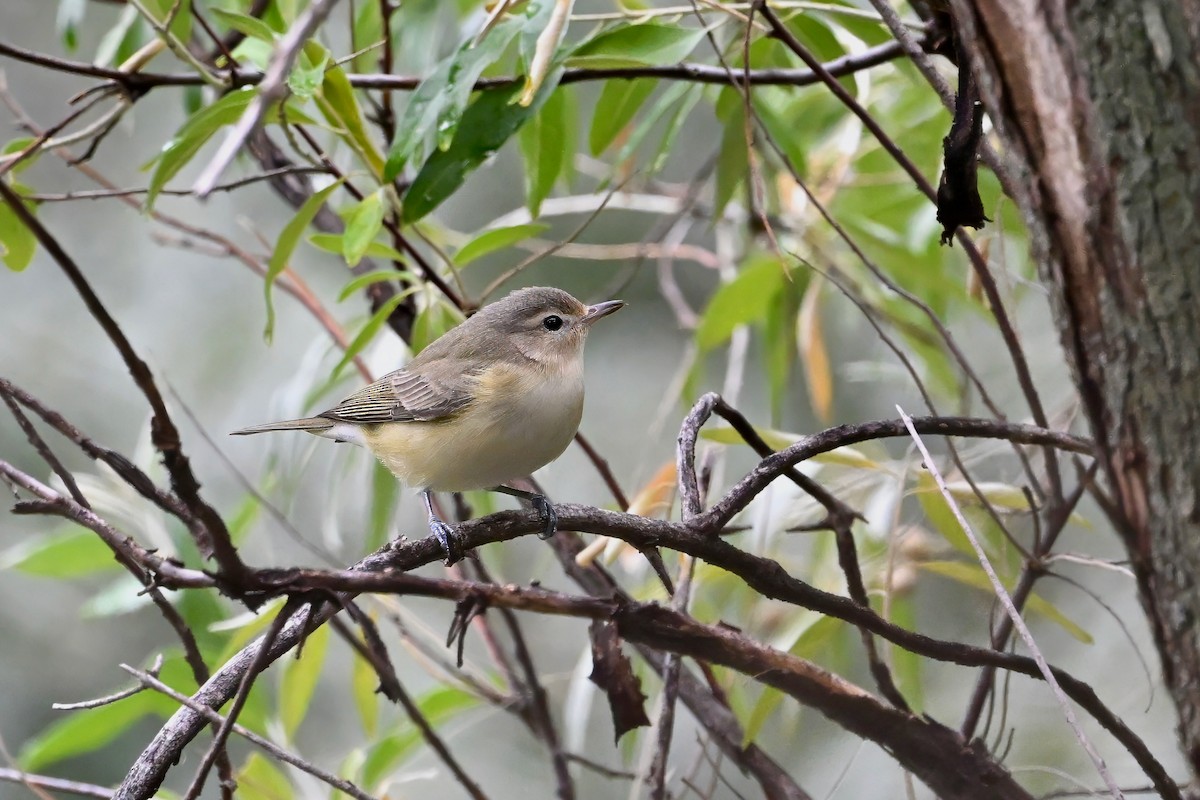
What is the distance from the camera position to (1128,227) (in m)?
0.92

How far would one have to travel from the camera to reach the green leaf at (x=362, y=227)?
6.25 feet

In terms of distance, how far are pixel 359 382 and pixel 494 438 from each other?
113 centimetres

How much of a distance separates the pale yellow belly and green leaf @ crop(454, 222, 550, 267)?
344mm

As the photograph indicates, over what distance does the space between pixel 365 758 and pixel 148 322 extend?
11.0 feet

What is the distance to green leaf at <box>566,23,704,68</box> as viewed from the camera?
1.95 meters

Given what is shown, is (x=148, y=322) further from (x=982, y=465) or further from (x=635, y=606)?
(x=635, y=606)

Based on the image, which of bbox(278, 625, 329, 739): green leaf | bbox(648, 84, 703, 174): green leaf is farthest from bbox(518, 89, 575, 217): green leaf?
→ bbox(278, 625, 329, 739): green leaf

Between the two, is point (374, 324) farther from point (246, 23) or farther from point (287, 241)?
point (246, 23)

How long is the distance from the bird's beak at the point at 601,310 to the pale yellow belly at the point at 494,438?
0.24 metres

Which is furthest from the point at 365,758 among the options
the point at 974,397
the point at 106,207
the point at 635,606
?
the point at 106,207

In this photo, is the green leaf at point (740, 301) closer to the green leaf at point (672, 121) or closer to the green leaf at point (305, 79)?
the green leaf at point (672, 121)

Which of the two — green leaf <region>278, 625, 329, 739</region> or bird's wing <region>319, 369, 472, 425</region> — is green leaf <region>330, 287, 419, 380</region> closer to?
bird's wing <region>319, 369, 472, 425</region>

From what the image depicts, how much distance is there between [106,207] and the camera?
5.33 metres

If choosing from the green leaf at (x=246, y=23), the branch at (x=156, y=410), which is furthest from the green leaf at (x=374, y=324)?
the branch at (x=156, y=410)
